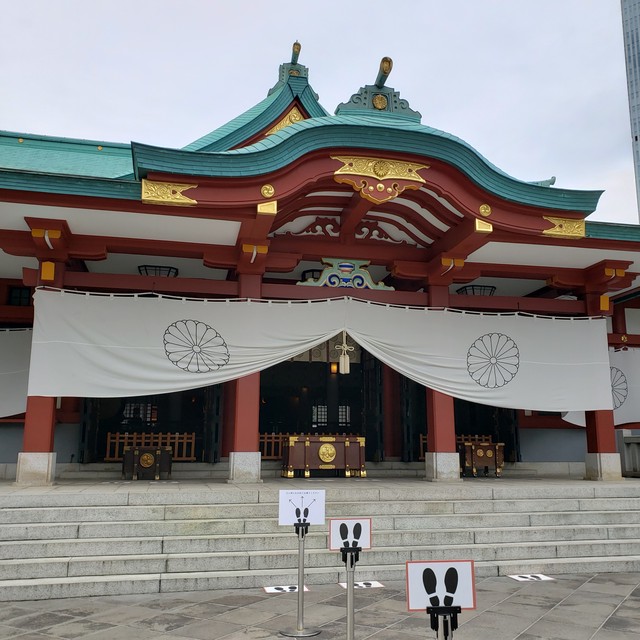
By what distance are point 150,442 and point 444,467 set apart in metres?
5.50

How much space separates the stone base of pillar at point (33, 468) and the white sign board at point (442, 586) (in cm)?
731

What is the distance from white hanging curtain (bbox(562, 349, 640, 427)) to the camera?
11984mm

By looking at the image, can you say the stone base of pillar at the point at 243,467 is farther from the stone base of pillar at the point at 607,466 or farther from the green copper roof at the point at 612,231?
the green copper roof at the point at 612,231

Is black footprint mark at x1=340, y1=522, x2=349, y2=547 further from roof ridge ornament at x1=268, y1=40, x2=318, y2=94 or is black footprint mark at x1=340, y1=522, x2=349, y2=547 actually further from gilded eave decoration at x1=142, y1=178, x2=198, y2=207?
roof ridge ornament at x1=268, y1=40, x2=318, y2=94

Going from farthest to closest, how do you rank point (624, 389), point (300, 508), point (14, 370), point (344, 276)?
1. point (624, 389)
2. point (14, 370)
3. point (344, 276)
4. point (300, 508)

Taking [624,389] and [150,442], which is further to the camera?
[624,389]

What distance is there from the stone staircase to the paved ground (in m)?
0.27

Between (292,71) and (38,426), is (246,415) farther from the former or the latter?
(292,71)

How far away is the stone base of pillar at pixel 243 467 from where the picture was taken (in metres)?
9.35

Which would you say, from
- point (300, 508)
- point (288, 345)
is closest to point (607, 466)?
point (288, 345)

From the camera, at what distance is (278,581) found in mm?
6391

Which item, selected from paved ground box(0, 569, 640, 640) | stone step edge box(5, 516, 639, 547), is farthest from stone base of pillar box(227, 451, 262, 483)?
paved ground box(0, 569, 640, 640)

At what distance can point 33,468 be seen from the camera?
888 centimetres

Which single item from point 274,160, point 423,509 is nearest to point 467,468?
point 423,509
